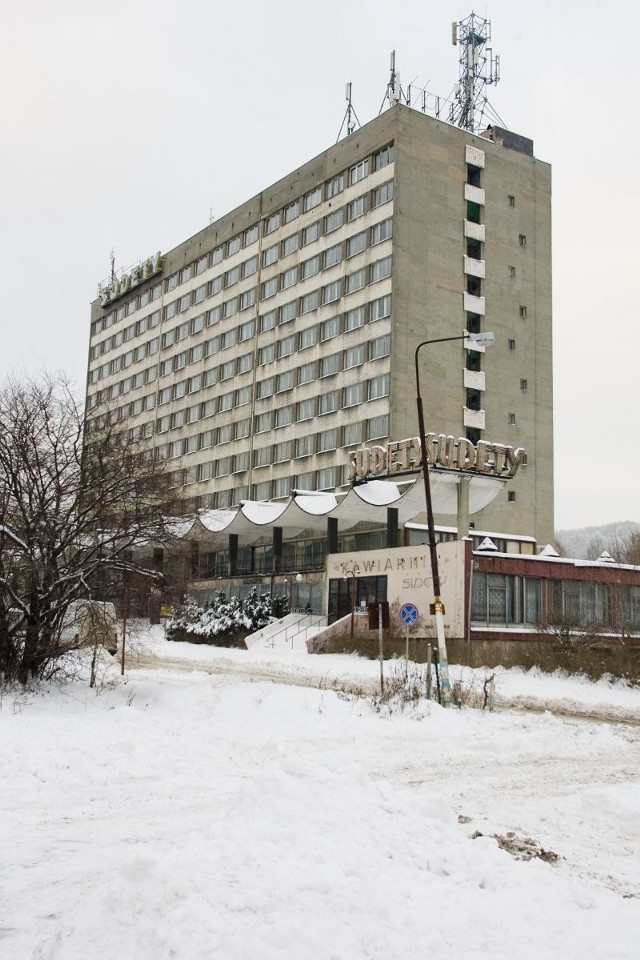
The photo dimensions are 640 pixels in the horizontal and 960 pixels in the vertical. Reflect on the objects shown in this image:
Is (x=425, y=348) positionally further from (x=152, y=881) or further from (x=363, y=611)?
(x=152, y=881)

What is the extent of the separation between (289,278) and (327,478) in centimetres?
1763

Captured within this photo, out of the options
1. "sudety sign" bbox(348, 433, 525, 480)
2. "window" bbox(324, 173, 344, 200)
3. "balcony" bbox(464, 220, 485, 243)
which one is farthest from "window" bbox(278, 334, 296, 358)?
"sudety sign" bbox(348, 433, 525, 480)

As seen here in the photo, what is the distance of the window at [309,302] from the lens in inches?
2677

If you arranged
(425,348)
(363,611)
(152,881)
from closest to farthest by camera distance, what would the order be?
(152,881)
(363,611)
(425,348)

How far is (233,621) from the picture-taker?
49.4m

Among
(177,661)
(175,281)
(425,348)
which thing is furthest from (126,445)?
(175,281)

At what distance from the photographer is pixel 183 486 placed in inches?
848

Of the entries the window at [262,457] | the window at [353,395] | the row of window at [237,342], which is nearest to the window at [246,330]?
the row of window at [237,342]

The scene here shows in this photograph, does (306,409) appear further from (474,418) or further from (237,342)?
(237,342)

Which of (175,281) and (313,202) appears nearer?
(313,202)

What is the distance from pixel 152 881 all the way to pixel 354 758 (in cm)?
765

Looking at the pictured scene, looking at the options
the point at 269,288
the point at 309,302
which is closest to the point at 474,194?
the point at 309,302

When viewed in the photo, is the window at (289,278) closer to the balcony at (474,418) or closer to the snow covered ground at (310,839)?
the balcony at (474,418)

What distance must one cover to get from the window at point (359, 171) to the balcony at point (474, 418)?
1820 centimetres
